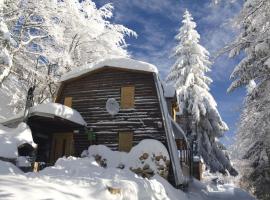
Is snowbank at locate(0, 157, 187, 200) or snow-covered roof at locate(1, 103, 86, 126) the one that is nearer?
snowbank at locate(0, 157, 187, 200)

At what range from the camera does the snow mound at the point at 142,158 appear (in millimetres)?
17853

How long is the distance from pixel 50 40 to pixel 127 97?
29.8 feet

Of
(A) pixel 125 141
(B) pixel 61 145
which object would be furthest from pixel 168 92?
(B) pixel 61 145

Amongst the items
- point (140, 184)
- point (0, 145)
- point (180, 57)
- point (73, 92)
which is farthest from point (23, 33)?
point (180, 57)

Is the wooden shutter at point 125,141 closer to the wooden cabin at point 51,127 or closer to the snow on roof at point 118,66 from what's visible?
the wooden cabin at point 51,127

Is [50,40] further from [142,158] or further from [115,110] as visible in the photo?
[142,158]

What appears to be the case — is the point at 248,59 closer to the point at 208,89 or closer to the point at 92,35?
the point at 92,35

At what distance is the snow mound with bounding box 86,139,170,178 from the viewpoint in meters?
17.9

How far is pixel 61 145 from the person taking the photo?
75.6ft

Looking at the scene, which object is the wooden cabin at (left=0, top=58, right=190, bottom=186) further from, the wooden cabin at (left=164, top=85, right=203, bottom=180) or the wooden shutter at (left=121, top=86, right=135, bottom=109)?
the wooden cabin at (left=164, top=85, right=203, bottom=180)

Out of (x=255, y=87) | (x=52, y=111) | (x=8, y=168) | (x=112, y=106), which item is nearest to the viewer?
(x=8, y=168)

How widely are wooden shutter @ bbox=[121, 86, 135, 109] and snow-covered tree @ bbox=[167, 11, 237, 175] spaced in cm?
1283

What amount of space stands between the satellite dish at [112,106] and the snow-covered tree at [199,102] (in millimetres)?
13058

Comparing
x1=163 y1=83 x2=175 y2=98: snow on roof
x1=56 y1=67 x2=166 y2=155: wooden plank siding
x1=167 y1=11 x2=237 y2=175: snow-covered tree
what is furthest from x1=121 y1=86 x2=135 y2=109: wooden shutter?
x1=167 y1=11 x2=237 y2=175: snow-covered tree
